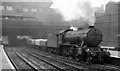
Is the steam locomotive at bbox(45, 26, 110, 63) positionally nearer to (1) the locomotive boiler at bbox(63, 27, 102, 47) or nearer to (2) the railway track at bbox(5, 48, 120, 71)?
(1) the locomotive boiler at bbox(63, 27, 102, 47)

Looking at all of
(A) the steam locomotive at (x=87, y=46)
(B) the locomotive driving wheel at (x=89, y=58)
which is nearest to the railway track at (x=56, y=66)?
(B) the locomotive driving wheel at (x=89, y=58)

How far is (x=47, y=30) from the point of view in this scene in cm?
5303

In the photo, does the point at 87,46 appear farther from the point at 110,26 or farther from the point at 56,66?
the point at 110,26

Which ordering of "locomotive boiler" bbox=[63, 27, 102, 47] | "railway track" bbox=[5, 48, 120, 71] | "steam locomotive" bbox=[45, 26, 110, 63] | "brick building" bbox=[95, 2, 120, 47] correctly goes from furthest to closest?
"brick building" bbox=[95, 2, 120, 47] → "locomotive boiler" bbox=[63, 27, 102, 47] → "steam locomotive" bbox=[45, 26, 110, 63] → "railway track" bbox=[5, 48, 120, 71]

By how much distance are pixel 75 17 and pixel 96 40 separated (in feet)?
27.8

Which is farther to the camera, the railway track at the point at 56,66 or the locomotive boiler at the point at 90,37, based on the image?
the locomotive boiler at the point at 90,37

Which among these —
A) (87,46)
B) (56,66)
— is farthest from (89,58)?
(56,66)

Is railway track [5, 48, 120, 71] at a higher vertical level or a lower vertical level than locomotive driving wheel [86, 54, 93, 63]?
lower

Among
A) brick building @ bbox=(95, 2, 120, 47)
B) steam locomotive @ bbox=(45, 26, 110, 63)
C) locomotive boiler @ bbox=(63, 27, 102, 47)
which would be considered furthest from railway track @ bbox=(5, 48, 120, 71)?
brick building @ bbox=(95, 2, 120, 47)

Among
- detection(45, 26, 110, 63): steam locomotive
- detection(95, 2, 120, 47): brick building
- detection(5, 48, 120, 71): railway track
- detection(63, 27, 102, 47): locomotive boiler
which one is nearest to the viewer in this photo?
detection(5, 48, 120, 71): railway track

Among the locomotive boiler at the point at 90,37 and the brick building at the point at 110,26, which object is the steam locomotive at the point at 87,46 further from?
the brick building at the point at 110,26

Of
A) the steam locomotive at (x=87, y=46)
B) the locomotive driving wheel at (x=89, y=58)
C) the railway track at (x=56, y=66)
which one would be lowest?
the railway track at (x=56, y=66)

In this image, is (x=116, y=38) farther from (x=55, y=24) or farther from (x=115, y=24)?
(x=55, y=24)

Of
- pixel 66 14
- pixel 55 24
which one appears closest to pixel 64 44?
pixel 66 14
